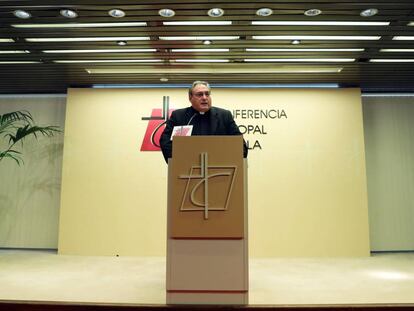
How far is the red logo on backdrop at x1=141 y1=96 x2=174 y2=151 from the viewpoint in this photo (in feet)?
17.1

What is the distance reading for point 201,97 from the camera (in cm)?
275

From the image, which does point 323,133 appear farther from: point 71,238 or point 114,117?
point 71,238

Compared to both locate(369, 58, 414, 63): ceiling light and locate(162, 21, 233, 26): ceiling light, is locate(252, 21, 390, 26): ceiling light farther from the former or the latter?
locate(369, 58, 414, 63): ceiling light

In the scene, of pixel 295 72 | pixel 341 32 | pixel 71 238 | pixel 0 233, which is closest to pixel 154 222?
pixel 71 238

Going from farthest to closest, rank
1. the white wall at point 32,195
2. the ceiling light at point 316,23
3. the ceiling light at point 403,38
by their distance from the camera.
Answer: the white wall at point 32,195
the ceiling light at point 403,38
the ceiling light at point 316,23

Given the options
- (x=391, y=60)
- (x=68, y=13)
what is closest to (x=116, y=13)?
(x=68, y=13)

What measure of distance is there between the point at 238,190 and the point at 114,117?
11.9 ft

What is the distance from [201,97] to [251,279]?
1823mm

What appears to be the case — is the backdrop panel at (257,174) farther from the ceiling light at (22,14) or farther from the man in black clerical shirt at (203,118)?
the man in black clerical shirt at (203,118)

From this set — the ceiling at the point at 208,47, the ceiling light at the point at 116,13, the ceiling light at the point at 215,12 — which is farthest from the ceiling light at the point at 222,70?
the ceiling light at the point at 116,13

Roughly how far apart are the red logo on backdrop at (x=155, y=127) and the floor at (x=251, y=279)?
5.40 feet

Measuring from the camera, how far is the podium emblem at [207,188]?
2.16 m

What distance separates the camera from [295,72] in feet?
16.1

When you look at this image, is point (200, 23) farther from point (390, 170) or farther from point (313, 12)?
point (390, 170)
